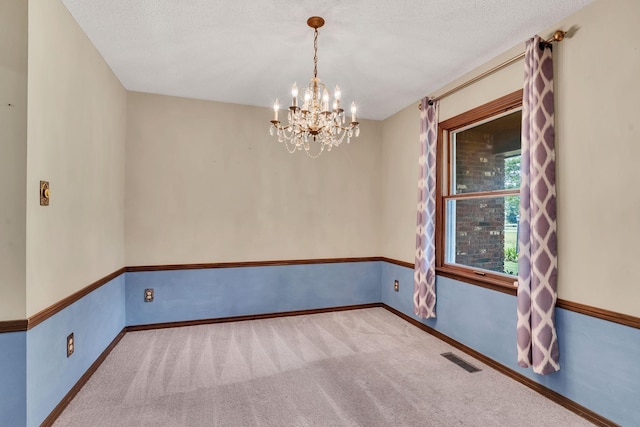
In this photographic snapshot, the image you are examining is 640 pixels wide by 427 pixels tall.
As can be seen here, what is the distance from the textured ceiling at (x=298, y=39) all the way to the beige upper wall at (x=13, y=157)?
59cm

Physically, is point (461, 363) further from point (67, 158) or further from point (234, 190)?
point (67, 158)

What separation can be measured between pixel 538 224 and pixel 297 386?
6.87 ft

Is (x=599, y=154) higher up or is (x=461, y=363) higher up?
(x=599, y=154)

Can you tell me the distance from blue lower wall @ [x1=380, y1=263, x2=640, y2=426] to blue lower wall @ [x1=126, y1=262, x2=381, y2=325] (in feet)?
4.99

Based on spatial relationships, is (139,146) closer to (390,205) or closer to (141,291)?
(141,291)

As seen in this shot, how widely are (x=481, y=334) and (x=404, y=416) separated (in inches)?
48.6

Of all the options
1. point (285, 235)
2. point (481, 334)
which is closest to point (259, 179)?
point (285, 235)

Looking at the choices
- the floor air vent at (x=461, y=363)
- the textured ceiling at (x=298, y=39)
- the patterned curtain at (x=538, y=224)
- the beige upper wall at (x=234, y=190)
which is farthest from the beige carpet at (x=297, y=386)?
the textured ceiling at (x=298, y=39)

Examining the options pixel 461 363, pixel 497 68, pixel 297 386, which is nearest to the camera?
pixel 297 386

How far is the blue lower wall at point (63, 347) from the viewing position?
1827 mm

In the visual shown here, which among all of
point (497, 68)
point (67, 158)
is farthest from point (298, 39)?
point (67, 158)

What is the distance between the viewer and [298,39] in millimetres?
2529

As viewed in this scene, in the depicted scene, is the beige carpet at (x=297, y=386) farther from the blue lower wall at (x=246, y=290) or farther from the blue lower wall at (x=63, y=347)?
the blue lower wall at (x=246, y=290)

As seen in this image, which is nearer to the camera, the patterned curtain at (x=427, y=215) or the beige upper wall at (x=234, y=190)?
the patterned curtain at (x=427, y=215)
